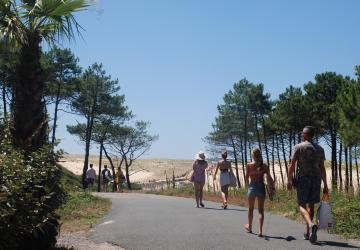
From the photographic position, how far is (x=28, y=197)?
22.6 feet

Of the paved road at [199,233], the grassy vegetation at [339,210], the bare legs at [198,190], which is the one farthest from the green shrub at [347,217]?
the bare legs at [198,190]

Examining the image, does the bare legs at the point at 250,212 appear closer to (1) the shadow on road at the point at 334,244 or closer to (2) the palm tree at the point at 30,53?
(1) the shadow on road at the point at 334,244

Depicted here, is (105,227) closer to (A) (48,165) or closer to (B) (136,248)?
(B) (136,248)

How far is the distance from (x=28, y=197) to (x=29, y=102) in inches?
73.3

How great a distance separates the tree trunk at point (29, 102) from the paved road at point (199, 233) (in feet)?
8.43

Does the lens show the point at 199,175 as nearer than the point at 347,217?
No

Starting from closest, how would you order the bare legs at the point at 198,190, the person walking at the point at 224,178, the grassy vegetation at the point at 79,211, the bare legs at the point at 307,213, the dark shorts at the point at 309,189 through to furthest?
1. the bare legs at the point at 307,213
2. the dark shorts at the point at 309,189
3. the grassy vegetation at the point at 79,211
4. the person walking at the point at 224,178
5. the bare legs at the point at 198,190

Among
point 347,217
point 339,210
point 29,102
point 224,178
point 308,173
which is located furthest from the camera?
point 224,178

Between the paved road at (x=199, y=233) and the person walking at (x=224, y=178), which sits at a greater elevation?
the person walking at (x=224, y=178)

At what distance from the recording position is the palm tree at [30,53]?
8.17 metres

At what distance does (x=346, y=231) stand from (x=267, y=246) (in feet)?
8.22

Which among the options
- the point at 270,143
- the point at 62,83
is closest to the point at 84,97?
the point at 62,83

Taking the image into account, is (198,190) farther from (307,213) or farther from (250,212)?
(307,213)

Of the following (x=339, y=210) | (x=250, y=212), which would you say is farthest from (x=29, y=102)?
(x=339, y=210)
